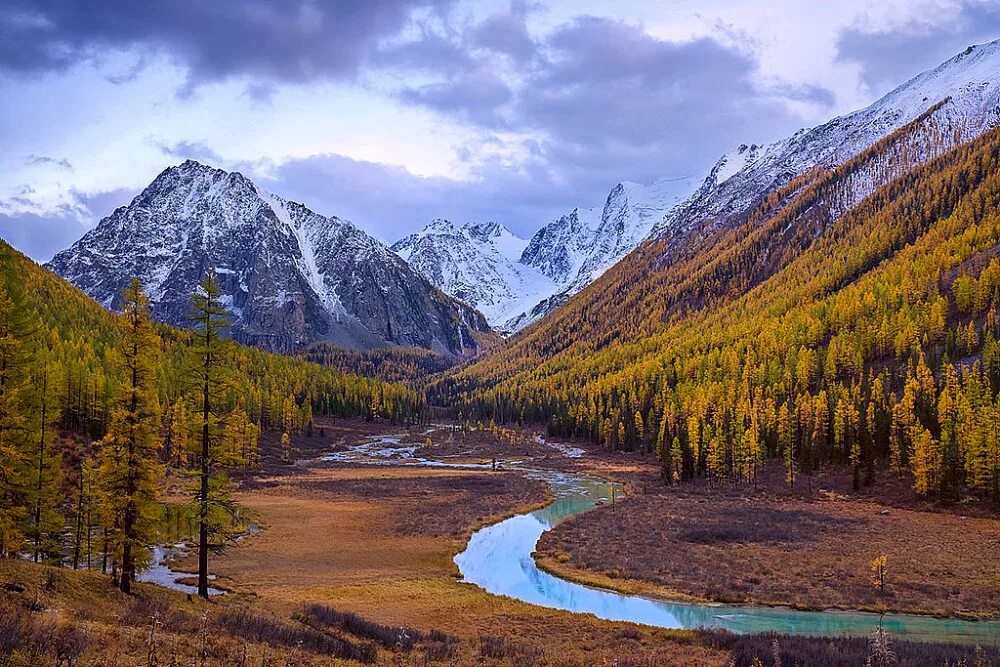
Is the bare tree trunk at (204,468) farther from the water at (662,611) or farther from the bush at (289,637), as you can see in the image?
the water at (662,611)

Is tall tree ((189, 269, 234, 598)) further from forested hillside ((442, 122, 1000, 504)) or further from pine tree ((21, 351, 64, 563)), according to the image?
forested hillside ((442, 122, 1000, 504))

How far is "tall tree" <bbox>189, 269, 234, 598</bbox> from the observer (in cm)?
2838

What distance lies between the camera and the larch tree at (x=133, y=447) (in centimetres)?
2628

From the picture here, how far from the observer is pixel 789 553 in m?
50.5

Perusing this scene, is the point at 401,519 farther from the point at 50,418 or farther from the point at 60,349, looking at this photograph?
the point at 60,349

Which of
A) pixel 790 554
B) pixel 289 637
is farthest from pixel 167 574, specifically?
pixel 790 554

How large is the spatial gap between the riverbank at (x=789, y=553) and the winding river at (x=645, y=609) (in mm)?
1146

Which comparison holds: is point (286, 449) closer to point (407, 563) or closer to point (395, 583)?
point (407, 563)

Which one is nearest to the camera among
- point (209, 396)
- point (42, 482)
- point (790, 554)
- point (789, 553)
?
point (209, 396)

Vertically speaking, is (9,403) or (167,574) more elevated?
(9,403)

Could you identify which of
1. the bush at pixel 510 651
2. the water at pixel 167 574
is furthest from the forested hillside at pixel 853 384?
the water at pixel 167 574

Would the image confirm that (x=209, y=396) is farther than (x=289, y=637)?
Yes

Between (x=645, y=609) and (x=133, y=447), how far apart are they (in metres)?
29.9

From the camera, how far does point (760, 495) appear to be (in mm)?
79375
